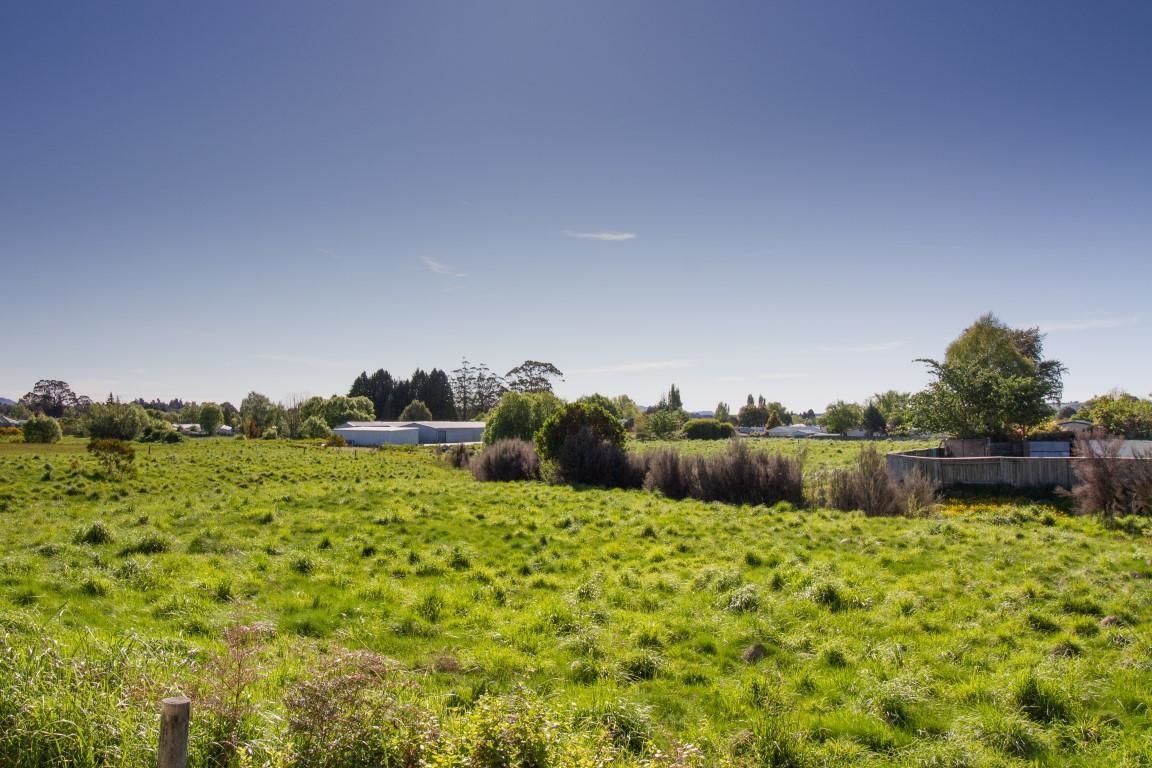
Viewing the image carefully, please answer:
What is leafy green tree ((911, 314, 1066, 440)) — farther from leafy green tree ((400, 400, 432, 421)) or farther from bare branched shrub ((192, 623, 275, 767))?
leafy green tree ((400, 400, 432, 421))

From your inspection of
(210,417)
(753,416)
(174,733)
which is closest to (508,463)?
(174,733)

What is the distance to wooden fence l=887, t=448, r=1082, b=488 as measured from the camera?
2005 centimetres

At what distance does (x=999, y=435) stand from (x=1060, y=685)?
27442 millimetres

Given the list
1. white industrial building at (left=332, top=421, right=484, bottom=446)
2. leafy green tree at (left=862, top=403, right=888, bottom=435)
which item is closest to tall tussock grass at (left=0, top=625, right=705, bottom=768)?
white industrial building at (left=332, top=421, right=484, bottom=446)

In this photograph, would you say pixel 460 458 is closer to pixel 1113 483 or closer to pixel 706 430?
pixel 1113 483

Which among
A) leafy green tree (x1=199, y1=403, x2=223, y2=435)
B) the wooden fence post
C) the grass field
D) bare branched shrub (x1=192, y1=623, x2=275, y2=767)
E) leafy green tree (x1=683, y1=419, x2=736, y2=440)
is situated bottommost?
the grass field

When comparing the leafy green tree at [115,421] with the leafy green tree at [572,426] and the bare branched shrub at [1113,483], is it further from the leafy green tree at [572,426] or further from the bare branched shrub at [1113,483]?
the bare branched shrub at [1113,483]

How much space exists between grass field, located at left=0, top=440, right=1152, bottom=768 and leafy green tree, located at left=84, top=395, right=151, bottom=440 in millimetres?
50611

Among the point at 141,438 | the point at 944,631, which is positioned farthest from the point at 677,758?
the point at 141,438

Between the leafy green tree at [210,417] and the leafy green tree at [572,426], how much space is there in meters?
72.3

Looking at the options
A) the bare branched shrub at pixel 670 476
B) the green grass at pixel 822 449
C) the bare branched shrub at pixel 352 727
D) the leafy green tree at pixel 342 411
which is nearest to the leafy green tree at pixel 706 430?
the green grass at pixel 822 449

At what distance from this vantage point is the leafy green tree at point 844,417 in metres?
91.0

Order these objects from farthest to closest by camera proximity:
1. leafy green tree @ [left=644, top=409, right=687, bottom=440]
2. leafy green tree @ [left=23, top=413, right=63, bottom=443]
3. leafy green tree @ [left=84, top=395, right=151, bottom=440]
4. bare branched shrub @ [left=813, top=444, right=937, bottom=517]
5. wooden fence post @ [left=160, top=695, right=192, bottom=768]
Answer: leafy green tree @ [left=644, top=409, right=687, bottom=440]
leafy green tree @ [left=84, top=395, right=151, bottom=440]
leafy green tree @ [left=23, top=413, right=63, bottom=443]
bare branched shrub @ [left=813, top=444, right=937, bottom=517]
wooden fence post @ [left=160, top=695, right=192, bottom=768]

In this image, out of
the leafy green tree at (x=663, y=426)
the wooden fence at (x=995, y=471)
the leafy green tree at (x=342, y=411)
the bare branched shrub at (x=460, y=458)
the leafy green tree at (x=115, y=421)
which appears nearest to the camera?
the wooden fence at (x=995, y=471)
